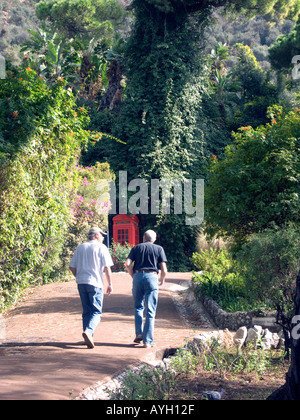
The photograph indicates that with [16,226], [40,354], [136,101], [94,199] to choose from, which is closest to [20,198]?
[16,226]

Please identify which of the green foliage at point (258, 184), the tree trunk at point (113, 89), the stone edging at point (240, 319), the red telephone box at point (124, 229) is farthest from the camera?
the tree trunk at point (113, 89)

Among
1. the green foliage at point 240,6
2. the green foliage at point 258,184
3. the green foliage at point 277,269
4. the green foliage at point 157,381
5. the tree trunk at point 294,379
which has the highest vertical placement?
the green foliage at point 240,6

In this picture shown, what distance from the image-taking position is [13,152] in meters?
9.77

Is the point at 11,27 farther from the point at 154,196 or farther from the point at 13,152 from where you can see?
the point at 13,152

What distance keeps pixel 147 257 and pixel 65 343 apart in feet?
6.00

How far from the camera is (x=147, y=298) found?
8.21 m

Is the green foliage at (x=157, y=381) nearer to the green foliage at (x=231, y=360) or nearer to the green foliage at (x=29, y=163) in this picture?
the green foliage at (x=231, y=360)

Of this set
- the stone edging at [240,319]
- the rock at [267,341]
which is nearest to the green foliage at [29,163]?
the stone edging at [240,319]

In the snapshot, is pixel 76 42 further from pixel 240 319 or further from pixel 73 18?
pixel 240 319

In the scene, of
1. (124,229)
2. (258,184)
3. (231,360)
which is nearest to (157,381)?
(231,360)

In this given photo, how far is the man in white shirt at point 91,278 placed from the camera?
8109 millimetres

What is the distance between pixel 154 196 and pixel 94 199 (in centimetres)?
559

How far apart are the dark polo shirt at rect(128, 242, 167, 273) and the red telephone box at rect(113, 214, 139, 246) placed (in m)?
16.8

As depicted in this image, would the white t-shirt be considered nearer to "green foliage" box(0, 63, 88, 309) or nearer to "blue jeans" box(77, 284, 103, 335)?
Result: "blue jeans" box(77, 284, 103, 335)
